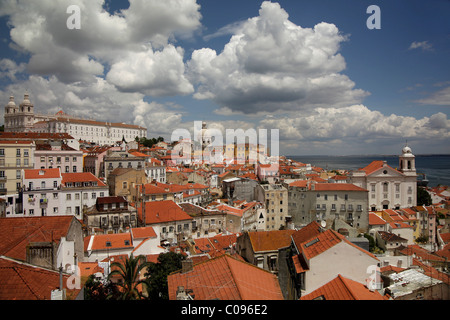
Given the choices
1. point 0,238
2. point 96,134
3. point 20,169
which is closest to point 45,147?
point 20,169

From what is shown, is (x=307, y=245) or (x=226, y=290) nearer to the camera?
(x=226, y=290)

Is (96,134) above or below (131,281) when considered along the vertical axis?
above

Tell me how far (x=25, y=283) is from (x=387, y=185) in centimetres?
2960

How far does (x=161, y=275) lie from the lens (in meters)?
8.67

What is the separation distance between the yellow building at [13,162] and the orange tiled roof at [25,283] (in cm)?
1631

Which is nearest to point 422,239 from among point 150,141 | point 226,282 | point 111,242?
point 111,242

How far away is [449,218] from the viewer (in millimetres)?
26125

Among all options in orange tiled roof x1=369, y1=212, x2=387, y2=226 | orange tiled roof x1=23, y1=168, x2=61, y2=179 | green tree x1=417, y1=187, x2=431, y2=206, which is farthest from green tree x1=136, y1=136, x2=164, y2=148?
green tree x1=417, y1=187, x2=431, y2=206

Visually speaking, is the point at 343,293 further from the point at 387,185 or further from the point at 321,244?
the point at 387,185

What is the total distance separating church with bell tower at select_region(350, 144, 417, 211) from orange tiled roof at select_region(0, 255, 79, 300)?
2739cm

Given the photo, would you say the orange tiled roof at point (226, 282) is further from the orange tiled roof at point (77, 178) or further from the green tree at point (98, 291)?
the orange tiled roof at point (77, 178)

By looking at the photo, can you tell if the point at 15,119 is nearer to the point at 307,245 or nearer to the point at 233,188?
the point at 233,188

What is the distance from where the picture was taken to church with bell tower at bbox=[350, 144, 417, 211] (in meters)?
27.4
